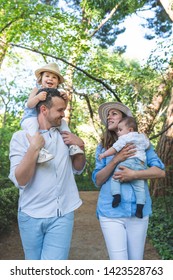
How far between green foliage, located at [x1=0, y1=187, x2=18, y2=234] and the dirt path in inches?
6.7

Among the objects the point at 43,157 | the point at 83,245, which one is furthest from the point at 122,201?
the point at 83,245

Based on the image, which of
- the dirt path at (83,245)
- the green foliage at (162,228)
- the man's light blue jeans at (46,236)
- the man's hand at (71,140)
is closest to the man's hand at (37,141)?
the man's hand at (71,140)

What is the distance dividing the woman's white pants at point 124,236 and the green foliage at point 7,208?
4.05 metres

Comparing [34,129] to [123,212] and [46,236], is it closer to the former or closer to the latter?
[46,236]

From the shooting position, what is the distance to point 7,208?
21.3ft

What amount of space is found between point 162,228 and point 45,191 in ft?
14.1

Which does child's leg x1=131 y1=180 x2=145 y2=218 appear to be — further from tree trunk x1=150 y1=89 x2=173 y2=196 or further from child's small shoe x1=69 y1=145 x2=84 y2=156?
tree trunk x1=150 y1=89 x2=173 y2=196

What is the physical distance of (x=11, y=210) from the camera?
6.61 m

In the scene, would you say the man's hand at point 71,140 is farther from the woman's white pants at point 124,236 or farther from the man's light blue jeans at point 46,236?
the woman's white pants at point 124,236

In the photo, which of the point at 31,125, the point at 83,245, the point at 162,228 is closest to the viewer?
the point at 31,125

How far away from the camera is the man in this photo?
1.96m

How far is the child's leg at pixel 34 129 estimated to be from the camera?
1.95m

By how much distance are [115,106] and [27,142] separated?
32.8 inches
